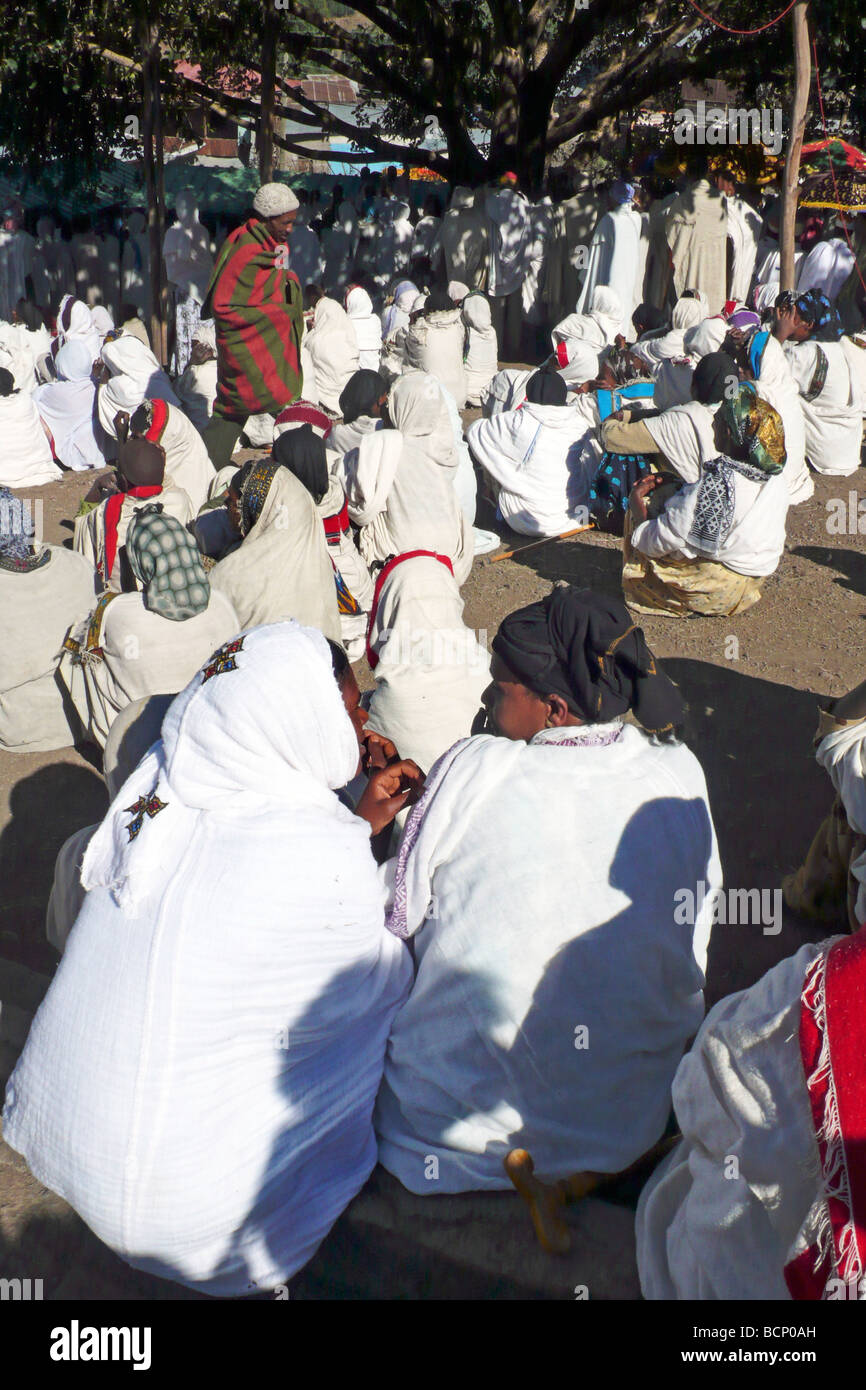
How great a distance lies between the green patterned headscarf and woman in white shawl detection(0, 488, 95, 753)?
2.92 m

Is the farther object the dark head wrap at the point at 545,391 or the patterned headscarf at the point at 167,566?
A: the dark head wrap at the point at 545,391

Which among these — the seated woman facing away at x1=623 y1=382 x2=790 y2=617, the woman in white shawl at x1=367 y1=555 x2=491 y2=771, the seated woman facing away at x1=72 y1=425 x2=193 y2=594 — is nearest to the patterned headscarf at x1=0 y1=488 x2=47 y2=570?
the seated woman facing away at x1=72 y1=425 x2=193 y2=594

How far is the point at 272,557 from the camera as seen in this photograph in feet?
14.1

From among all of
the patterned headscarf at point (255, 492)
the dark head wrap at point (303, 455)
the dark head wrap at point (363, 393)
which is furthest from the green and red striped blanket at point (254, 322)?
the patterned headscarf at point (255, 492)

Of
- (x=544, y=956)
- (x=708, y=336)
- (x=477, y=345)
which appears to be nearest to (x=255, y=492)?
(x=544, y=956)

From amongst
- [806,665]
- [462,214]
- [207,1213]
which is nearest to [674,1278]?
[207,1213]

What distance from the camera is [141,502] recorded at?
4.73 metres

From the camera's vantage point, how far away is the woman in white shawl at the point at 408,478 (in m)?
5.15

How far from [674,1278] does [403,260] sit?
12761 mm

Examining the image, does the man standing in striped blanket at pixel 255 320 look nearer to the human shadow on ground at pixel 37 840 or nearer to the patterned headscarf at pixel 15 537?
the patterned headscarf at pixel 15 537

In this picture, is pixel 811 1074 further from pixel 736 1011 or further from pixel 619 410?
pixel 619 410

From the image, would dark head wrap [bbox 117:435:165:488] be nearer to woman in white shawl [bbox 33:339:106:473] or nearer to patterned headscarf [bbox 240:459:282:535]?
patterned headscarf [bbox 240:459:282:535]

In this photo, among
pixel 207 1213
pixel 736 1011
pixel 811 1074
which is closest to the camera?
pixel 811 1074

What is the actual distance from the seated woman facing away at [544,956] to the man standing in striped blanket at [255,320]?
5174 mm
